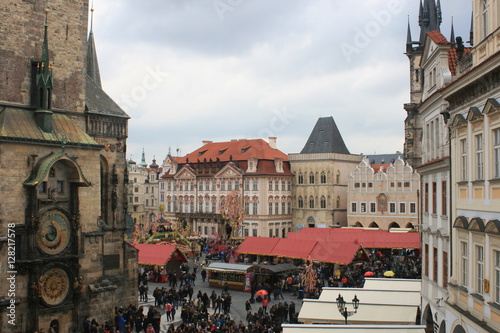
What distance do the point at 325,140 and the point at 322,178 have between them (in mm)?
5517

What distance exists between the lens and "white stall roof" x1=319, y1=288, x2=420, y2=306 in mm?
23375

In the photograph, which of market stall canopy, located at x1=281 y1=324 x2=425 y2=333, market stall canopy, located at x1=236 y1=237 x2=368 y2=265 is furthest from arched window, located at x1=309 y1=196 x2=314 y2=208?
market stall canopy, located at x1=281 y1=324 x2=425 y2=333

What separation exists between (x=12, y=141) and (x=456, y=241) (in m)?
16.6

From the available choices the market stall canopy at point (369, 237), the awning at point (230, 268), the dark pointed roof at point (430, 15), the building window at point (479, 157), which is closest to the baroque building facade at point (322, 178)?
the dark pointed roof at point (430, 15)

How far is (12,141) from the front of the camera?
22656 mm

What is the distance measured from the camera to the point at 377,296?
24.0 meters

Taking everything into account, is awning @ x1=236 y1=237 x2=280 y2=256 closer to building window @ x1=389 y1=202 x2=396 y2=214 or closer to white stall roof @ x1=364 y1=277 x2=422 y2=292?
white stall roof @ x1=364 y1=277 x2=422 y2=292

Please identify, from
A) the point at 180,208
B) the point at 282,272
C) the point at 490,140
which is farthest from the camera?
the point at 180,208

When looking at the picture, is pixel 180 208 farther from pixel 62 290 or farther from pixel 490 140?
pixel 490 140

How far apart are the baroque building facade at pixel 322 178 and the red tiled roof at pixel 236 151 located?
331 centimetres

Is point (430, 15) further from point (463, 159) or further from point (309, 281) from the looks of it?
point (463, 159)

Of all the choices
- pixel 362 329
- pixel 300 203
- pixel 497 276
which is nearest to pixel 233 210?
pixel 300 203

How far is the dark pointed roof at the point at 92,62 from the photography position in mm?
36094

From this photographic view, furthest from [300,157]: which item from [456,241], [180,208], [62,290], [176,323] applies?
[456,241]
